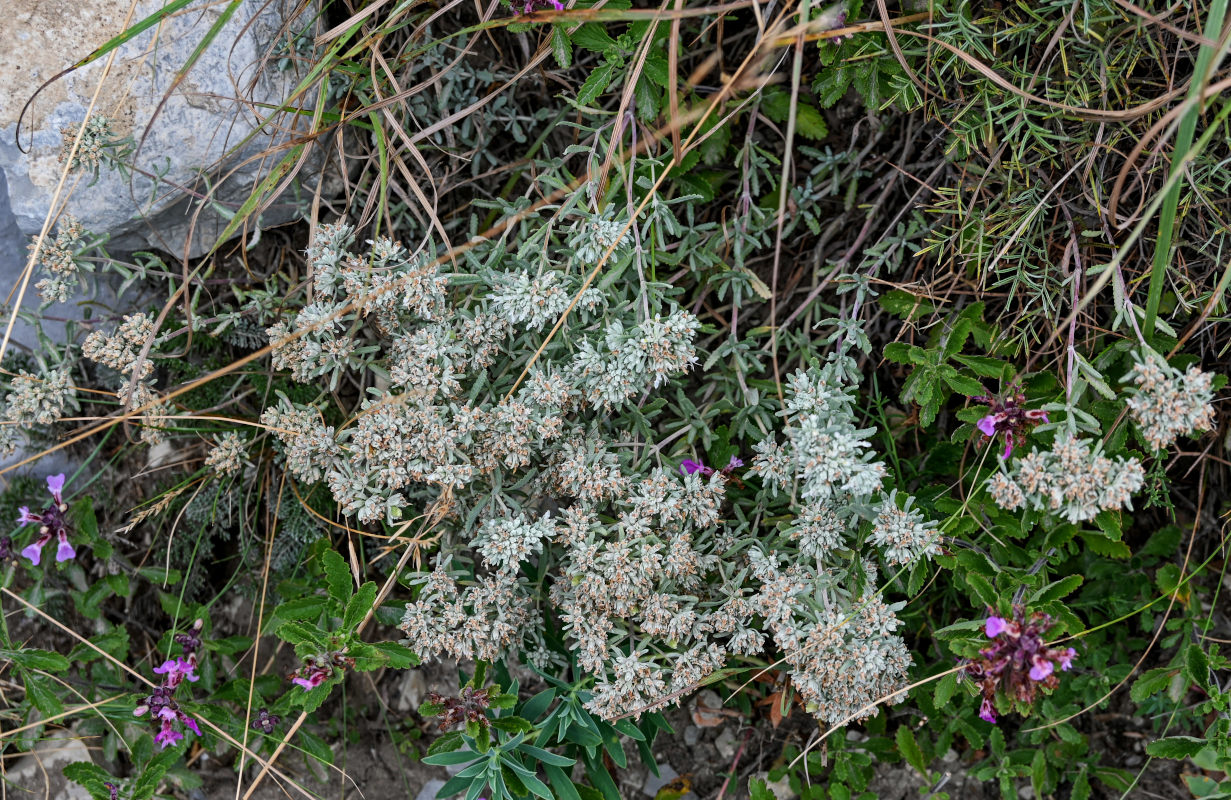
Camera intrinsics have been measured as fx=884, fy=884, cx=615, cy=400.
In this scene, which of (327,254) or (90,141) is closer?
(327,254)

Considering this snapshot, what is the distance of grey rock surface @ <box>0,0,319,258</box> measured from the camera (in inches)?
134

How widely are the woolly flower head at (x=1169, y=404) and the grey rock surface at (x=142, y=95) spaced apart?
3.08 m

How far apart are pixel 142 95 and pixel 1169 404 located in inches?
148

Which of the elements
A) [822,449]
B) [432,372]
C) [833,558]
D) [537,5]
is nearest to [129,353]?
[432,372]

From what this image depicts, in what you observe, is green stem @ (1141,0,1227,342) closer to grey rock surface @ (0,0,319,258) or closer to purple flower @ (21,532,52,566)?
grey rock surface @ (0,0,319,258)

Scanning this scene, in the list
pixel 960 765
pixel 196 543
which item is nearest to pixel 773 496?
pixel 960 765

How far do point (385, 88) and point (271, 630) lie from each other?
2.16 meters

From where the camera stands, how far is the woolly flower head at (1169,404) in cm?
259

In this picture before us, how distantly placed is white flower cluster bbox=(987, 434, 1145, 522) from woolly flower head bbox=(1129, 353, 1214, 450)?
116mm

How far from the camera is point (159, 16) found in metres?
2.83

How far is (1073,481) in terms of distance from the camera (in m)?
2.62

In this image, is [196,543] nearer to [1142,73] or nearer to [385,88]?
[385,88]

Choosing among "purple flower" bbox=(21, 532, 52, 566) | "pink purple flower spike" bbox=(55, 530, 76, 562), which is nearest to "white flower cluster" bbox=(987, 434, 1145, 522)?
"pink purple flower spike" bbox=(55, 530, 76, 562)

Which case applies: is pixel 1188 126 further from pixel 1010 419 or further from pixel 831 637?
pixel 831 637
